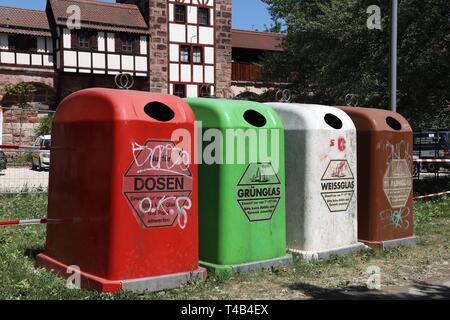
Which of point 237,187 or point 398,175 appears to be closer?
point 237,187

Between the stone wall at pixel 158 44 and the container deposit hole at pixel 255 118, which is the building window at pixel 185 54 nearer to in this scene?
the stone wall at pixel 158 44

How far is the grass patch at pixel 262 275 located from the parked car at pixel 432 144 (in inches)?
547

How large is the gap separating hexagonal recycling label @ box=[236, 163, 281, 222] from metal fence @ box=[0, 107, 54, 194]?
317 centimetres

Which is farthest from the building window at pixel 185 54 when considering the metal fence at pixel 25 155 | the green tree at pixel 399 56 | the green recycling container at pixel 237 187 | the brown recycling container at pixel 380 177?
the green recycling container at pixel 237 187

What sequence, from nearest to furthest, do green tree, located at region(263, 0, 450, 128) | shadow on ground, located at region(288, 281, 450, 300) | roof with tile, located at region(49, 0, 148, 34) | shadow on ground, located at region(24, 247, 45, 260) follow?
shadow on ground, located at region(288, 281, 450, 300)
shadow on ground, located at region(24, 247, 45, 260)
green tree, located at region(263, 0, 450, 128)
roof with tile, located at region(49, 0, 148, 34)

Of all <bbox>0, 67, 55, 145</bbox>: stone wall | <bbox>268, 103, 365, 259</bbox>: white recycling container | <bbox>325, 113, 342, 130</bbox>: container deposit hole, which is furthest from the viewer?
<bbox>0, 67, 55, 145</bbox>: stone wall

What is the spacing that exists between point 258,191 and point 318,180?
852 millimetres

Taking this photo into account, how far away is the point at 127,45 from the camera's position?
2741 cm

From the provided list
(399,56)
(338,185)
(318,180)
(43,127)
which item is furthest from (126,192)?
(43,127)

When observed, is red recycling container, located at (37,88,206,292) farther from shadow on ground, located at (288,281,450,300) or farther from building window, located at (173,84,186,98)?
building window, located at (173,84,186,98)

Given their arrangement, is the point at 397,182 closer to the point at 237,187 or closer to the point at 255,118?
the point at 255,118

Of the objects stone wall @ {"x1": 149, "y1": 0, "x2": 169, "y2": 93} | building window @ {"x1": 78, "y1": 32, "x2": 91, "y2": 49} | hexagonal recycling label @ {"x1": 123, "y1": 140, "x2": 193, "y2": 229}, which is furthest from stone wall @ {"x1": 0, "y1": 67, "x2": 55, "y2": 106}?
hexagonal recycling label @ {"x1": 123, "y1": 140, "x2": 193, "y2": 229}

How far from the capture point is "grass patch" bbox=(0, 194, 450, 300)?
4.12m

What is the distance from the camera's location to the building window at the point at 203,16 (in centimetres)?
2873
